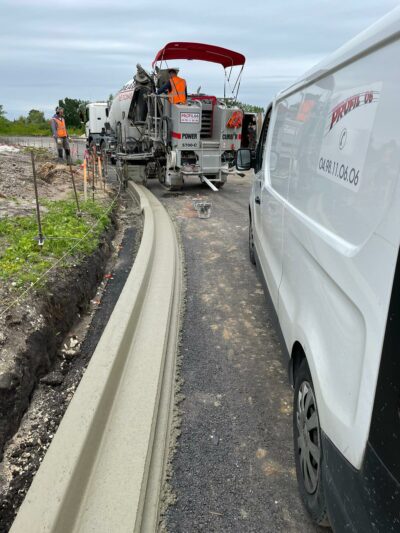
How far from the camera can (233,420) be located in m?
3.04

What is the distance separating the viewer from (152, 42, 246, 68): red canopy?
11211mm

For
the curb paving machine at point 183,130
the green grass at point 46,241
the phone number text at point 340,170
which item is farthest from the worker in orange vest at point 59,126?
the phone number text at point 340,170

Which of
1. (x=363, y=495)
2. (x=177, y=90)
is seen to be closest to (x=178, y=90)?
(x=177, y=90)

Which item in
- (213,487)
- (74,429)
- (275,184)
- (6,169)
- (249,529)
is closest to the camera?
(249,529)

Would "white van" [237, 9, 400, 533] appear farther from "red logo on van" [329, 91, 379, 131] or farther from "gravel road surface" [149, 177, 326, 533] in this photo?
"gravel road surface" [149, 177, 326, 533]

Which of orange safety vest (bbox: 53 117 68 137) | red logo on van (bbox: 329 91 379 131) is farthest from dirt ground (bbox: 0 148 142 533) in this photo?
orange safety vest (bbox: 53 117 68 137)

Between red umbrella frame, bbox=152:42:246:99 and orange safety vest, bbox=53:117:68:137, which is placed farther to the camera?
orange safety vest, bbox=53:117:68:137

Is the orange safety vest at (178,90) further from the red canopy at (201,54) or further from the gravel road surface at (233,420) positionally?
the gravel road surface at (233,420)

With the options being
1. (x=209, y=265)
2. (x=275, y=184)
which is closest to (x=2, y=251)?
(x=209, y=265)

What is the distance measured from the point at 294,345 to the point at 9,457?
2.01 meters

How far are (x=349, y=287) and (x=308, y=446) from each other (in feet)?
3.58

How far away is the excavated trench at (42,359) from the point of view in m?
2.79

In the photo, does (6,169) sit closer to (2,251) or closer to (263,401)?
(2,251)

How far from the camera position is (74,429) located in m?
2.70
